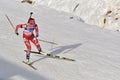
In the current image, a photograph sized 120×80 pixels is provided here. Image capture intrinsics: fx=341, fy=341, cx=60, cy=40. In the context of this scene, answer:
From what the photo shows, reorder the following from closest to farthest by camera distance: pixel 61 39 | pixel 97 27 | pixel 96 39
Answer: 1. pixel 61 39
2. pixel 96 39
3. pixel 97 27

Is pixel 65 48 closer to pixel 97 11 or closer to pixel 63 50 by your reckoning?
pixel 63 50

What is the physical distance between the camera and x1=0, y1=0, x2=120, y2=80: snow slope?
14586 millimetres

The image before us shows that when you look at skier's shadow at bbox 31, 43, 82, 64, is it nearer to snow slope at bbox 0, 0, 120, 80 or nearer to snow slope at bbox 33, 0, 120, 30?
snow slope at bbox 0, 0, 120, 80

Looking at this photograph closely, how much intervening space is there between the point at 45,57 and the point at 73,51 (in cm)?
284

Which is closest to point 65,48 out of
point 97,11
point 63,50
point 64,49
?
point 64,49

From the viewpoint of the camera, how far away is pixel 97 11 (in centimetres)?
2855

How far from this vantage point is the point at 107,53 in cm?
1995

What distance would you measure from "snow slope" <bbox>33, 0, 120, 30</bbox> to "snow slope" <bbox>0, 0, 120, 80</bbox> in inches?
36.6

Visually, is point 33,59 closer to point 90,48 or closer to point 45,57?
point 45,57

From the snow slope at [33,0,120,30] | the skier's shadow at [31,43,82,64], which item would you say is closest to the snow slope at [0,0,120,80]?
the skier's shadow at [31,43,82,64]

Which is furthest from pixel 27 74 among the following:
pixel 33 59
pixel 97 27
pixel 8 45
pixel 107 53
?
pixel 97 27

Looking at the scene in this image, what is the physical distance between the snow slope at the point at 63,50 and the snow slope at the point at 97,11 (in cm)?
93

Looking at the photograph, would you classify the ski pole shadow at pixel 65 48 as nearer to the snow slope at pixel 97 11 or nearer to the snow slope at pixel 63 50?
the snow slope at pixel 63 50

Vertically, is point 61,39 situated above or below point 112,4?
below
